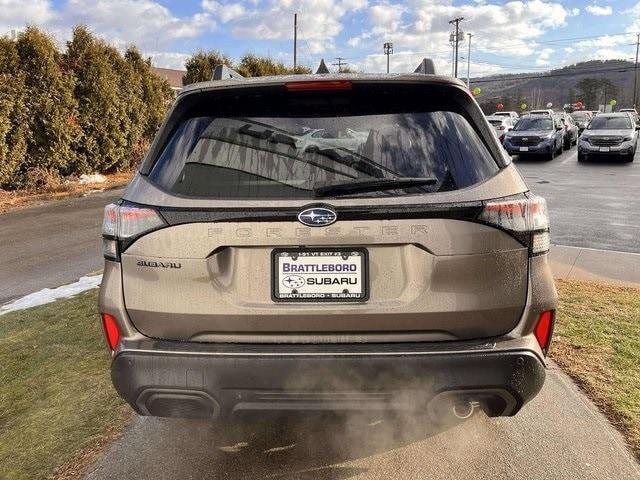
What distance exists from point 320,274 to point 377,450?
1.17 m

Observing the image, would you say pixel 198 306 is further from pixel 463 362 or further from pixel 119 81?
pixel 119 81

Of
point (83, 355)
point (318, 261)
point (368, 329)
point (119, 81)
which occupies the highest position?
point (119, 81)

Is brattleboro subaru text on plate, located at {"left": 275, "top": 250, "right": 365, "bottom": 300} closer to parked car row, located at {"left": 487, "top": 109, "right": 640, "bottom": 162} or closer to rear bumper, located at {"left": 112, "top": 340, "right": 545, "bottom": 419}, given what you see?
rear bumper, located at {"left": 112, "top": 340, "right": 545, "bottom": 419}

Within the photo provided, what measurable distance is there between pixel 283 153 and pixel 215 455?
5.27 feet

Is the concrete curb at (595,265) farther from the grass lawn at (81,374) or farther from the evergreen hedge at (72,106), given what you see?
the evergreen hedge at (72,106)

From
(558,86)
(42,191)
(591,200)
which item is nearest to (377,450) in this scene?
(591,200)

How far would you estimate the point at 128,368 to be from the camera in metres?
2.38

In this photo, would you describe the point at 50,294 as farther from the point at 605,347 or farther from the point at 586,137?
the point at 586,137

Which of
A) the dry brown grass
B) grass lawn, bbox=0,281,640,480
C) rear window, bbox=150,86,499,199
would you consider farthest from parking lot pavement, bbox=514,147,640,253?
the dry brown grass

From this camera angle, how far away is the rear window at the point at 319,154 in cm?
231

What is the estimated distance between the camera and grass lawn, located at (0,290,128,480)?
9.72ft

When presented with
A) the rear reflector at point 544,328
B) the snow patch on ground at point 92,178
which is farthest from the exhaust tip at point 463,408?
the snow patch on ground at point 92,178

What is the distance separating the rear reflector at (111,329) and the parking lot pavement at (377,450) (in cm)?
75

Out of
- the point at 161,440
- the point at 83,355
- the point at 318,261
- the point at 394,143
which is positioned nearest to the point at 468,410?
the point at 318,261
